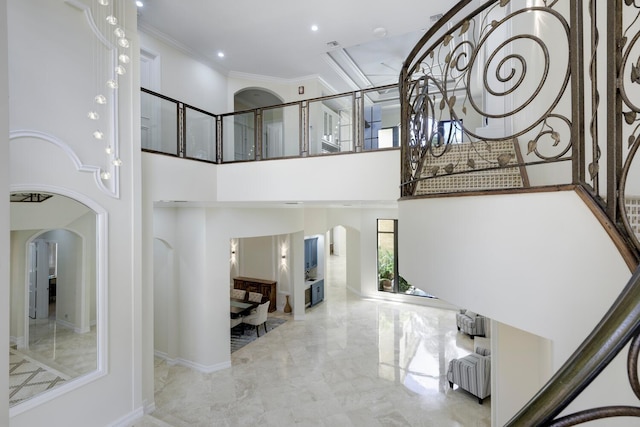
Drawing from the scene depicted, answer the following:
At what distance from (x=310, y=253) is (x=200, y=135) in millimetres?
7074

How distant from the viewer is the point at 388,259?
11.7 m

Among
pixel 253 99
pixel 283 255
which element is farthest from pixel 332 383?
pixel 253 99

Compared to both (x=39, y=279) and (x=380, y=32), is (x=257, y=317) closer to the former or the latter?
(x=39, y=279)

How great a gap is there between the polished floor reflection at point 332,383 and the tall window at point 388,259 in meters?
2.17

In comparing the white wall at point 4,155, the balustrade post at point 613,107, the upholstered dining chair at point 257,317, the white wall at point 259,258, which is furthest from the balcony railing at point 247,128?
the white wall at point 259,258

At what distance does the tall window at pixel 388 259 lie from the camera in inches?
450

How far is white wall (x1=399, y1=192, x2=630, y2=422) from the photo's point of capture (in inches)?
44.7

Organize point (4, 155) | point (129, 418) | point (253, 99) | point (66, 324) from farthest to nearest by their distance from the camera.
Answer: point (253, 99)
point (129, 418)
point (66, 324)
point (4, 155)

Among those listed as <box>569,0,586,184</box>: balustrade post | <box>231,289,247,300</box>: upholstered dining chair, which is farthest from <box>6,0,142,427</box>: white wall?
<box>231,289,247,300</box>: upholstered dining chair

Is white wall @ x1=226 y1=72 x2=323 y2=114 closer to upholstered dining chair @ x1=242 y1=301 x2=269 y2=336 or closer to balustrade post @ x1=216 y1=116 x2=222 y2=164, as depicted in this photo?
balustrade post @ x1=216 y1=116 x2=222 y2=164

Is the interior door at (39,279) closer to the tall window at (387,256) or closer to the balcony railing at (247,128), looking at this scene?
the balcony railing at (247,128)

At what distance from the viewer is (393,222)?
37.4 feet

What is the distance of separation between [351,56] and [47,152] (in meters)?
6.19

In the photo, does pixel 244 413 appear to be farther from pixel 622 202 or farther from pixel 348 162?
pixel 622 202
